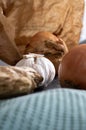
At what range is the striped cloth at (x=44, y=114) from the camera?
8.2 inches

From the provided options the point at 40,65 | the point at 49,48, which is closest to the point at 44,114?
the point at 40,65

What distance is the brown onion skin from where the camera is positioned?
1.35 feet

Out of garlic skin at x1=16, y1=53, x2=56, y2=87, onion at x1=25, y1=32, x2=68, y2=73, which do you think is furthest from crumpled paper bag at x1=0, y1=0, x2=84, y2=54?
garlic skin at x1=16, y1=53, x2=56, y2=87

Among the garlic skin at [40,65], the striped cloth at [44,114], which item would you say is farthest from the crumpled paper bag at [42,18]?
the striped cloth at [44,114]

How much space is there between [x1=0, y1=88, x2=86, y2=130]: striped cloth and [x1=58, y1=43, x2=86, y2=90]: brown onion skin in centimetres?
16

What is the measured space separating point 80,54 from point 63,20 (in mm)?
614

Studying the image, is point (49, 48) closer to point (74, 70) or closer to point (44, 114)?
point (74, 70)

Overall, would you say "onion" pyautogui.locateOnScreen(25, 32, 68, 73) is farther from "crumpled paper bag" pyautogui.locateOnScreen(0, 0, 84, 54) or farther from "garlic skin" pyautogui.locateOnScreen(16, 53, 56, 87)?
"crumpled paper bag" pyautogui.locateOnScreen(0, 0, 84, 54)

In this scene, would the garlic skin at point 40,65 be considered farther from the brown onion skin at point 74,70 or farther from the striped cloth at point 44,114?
the striped cloth at point 44,114

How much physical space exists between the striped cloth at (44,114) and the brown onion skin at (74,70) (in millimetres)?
160

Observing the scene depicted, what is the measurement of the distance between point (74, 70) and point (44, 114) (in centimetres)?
21

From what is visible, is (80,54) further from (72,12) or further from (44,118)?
(72,12)

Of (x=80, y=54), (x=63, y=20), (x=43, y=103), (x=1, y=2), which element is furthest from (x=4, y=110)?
(x=63, y=20)

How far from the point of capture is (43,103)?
24 centimetres
